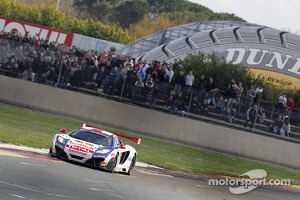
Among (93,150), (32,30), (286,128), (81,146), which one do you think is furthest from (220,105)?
(32,30)

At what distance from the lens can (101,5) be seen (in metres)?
126

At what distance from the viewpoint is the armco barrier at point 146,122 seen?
34438mm

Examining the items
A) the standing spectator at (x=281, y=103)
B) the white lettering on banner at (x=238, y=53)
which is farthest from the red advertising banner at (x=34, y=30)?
the standing spectator at (x=281, y=103)

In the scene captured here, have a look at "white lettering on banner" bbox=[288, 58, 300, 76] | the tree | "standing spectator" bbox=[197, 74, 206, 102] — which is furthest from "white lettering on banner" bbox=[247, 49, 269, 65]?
the tree

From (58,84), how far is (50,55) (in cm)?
128

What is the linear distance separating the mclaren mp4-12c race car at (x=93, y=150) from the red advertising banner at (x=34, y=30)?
44569mm

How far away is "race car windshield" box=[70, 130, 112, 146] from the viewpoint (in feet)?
69.5

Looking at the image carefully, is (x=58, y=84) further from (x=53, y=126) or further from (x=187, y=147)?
(x=187, y=147)

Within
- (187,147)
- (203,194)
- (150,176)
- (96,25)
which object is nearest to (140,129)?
(187,147)

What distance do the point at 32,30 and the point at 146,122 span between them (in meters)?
35.2

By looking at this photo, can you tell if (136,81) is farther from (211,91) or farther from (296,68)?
(296,68)

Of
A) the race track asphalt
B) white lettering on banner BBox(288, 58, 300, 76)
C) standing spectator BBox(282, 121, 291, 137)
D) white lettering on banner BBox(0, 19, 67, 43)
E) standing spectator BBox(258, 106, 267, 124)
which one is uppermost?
white lettering on banner BBox(288, 58, 300, 76)

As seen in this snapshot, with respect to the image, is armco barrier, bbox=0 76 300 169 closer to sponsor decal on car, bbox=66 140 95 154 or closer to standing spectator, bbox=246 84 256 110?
standing spectator, bbox=246 84 256 110

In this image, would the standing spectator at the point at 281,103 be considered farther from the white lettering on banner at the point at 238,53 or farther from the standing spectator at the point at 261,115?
the white lettering on banner at the point at 238,53
